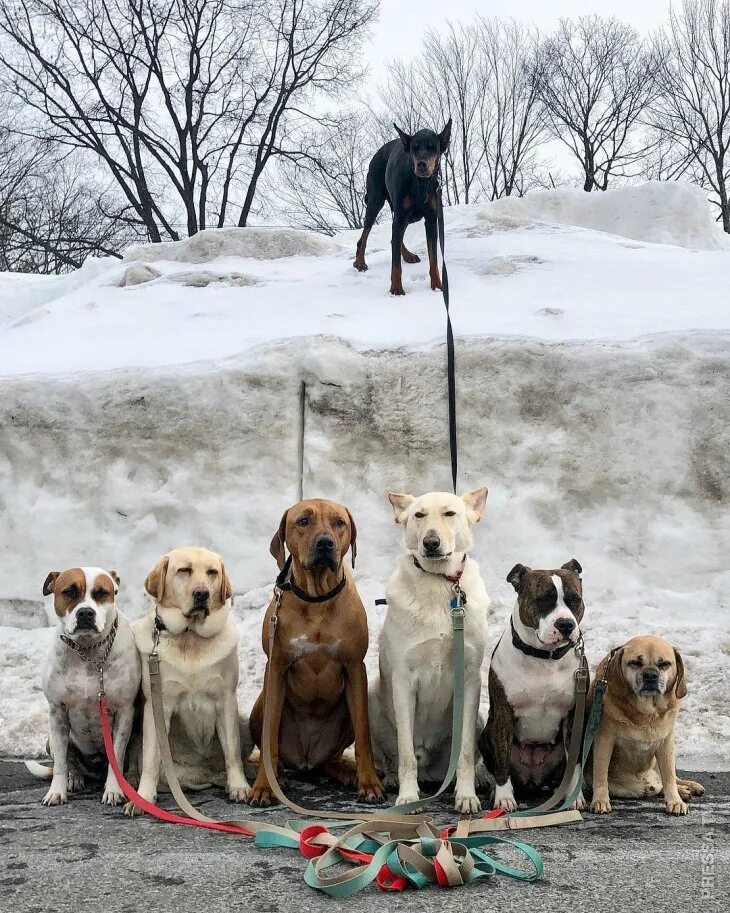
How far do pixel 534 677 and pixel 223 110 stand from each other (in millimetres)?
20771

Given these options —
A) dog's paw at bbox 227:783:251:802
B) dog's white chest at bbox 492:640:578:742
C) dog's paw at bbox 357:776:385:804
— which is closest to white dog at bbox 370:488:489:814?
dog's paw at bbox 357:776:385:804

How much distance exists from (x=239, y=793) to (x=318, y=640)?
84 cm

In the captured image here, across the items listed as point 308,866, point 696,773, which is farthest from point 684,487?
point 308,866

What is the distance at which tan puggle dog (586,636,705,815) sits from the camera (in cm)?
378

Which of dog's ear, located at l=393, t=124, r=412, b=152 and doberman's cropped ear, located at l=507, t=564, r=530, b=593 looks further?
dog's ear, located at l=393, t=124, r=412, b=152

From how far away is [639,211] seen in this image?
13.1 meters

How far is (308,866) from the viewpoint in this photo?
3.03 meters

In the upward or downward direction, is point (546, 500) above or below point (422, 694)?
above

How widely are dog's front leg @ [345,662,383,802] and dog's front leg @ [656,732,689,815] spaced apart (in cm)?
131

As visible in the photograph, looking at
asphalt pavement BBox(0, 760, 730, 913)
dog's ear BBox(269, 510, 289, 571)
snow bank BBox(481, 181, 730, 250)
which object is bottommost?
asphalt pavement BBox(0, 760, 730, 913)

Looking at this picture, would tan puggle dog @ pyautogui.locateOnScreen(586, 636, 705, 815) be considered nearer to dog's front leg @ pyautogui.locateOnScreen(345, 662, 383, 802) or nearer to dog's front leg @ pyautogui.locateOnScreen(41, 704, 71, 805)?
dog's front leg @ pyautogui.locateOnScreen(345, 662, 383, 802)

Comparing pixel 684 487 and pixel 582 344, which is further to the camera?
pixel 582 344

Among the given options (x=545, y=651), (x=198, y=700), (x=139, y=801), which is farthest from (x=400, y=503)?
(x=139, y=801)

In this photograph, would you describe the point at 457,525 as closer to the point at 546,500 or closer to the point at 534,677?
the point at 534,677
